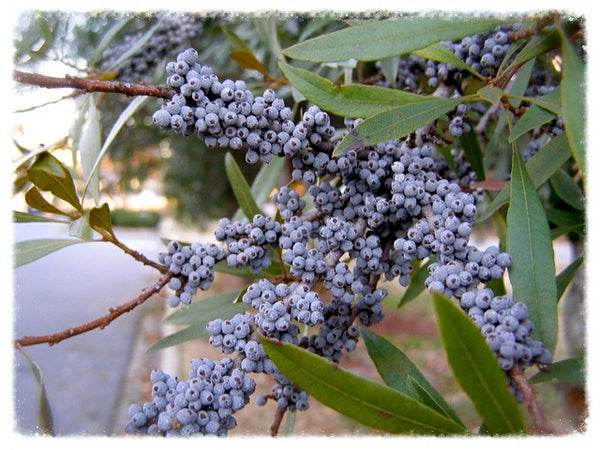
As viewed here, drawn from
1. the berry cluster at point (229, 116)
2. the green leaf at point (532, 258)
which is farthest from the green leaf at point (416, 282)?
the berry cluster at point (229, 116)

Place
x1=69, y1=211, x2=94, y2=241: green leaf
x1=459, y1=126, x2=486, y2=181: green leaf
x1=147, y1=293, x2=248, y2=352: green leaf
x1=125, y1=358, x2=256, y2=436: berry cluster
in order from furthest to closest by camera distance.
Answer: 1. x1=459, y1=126, x2=486, y2=181: green leaf
2. x1=147, y1=293, x2=248, y2=352: green leaf
3. x1=69, y1=211, x2=94, y2=241: green leaf
4. x1=125, y1=358, x2=256, y2=436: berry cluster

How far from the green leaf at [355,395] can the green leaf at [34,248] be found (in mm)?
417

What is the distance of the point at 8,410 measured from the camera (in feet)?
2.37

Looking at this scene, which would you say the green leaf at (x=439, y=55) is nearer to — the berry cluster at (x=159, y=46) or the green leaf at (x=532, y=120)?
the green leaf at (x=532, y=120)

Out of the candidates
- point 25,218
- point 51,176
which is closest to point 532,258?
point 51,176

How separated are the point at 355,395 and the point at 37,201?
585mm

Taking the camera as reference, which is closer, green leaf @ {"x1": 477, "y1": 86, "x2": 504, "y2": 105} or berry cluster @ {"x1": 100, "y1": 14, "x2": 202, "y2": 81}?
green leaf @ {"x1": 477, "y1": 86, "x2": 504, "y2": 105}

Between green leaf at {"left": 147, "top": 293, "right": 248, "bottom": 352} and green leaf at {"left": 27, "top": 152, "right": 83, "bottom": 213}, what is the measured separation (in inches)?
14.0

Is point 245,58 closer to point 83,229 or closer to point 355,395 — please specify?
point 83,229

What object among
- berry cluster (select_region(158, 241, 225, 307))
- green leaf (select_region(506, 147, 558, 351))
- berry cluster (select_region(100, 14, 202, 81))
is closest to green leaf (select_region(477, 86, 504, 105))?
green leaf (select_region(506, 147, 558, 351))

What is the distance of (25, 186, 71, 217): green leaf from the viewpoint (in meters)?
0.81

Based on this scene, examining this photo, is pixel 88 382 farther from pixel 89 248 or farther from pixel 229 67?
pixel 89 248

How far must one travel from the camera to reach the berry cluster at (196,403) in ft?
2.13

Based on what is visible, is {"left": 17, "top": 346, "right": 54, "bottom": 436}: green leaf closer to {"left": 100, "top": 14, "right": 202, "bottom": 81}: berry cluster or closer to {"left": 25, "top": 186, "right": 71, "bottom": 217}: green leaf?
{"left": 25, "top": 186, "right": 71, "bottom": 217}: green leaf
